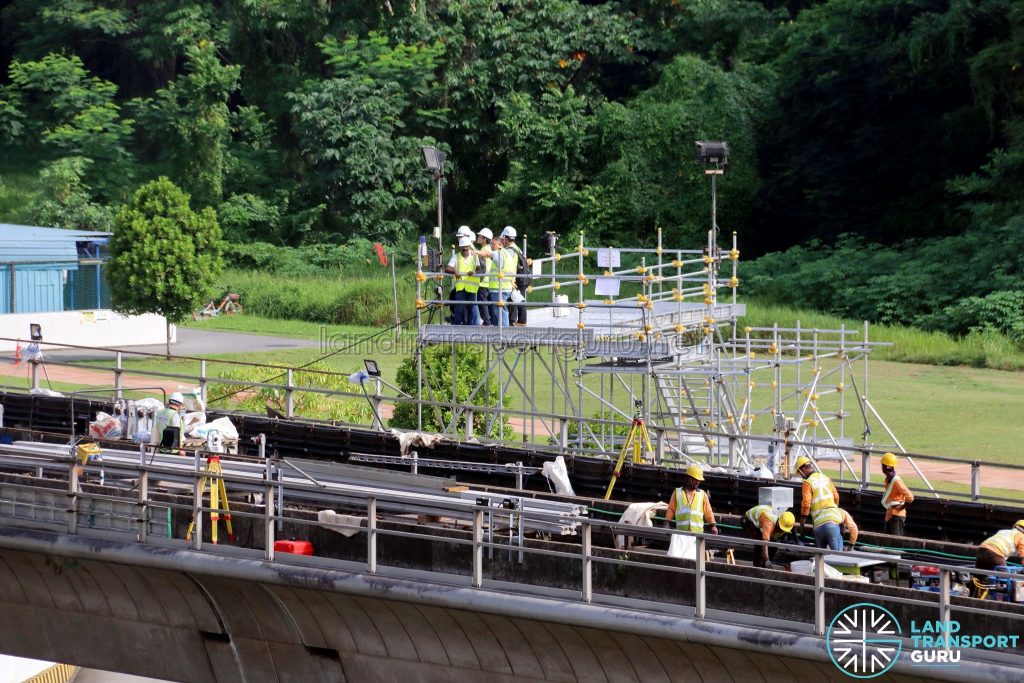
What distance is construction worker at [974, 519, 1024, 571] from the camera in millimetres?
13742

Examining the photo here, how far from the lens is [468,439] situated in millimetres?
21594

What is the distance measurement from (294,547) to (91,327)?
30.1 metres

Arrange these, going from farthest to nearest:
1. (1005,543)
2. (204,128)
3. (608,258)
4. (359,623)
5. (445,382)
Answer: (204,128) < (445,382) < (608,258) < (359,623) < (1005,543)

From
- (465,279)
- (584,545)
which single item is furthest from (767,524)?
(465,279)

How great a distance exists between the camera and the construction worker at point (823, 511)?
1506 cm

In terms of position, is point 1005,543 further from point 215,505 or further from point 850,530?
point 215,505

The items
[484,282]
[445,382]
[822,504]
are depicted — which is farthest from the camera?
[445,382]

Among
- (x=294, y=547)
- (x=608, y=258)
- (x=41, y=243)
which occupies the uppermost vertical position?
(x=41, y=243)

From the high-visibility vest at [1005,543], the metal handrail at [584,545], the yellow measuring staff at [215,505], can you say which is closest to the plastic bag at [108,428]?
the metal handrail at [584,545]

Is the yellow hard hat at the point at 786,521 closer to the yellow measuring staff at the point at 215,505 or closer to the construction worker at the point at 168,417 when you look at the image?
the yellow measuring staff at the point at 215,505

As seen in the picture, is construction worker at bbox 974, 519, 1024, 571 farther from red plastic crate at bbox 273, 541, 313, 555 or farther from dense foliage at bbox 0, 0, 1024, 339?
dense foliage at bbox 0, 0, 1024, 339

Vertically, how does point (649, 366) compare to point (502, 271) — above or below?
below

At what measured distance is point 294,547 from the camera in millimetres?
15438

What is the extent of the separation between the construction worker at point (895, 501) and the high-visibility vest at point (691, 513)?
9.60 feet
